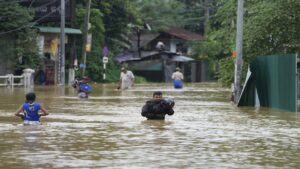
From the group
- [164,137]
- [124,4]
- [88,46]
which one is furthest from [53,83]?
[164,137]

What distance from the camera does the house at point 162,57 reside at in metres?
83.8

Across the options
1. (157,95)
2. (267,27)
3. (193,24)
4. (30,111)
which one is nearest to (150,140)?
(30,111)

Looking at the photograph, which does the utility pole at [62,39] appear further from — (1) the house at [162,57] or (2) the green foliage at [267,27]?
(2) the green foliage at [267,27]

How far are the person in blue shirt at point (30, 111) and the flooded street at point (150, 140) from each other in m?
0.28

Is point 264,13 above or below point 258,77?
above

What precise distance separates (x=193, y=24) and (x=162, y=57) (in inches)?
700

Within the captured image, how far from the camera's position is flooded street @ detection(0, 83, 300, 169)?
13.9 metres

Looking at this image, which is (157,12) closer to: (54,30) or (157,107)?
(54,30)

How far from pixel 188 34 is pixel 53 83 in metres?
36.1

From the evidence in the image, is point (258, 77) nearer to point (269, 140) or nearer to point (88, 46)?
point (269, 140)

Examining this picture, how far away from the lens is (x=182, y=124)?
2203 centimetres

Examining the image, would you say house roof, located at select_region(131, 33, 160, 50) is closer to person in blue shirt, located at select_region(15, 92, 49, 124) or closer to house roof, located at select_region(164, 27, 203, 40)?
house roof, located at select_region(164, 27, 203, 40)

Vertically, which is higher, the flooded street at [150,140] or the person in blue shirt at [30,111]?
the person in blue shirt at [30,111]

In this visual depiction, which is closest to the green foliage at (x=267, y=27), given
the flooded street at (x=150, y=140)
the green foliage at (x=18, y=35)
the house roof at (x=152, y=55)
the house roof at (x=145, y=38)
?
the flooded street at (x=150, y=140)
